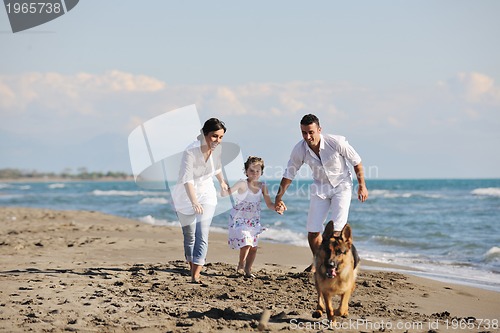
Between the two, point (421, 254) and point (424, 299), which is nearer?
point (424, 299)

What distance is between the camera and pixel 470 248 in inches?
489

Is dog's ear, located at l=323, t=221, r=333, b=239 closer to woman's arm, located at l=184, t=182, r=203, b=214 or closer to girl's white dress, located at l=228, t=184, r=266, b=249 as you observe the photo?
woman's arm, located at l=184, t=182, r=203, b=214

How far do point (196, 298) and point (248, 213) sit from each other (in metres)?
1.95

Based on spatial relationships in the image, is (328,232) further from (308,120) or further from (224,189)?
(224,189)

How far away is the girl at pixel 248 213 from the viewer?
25.9 ft

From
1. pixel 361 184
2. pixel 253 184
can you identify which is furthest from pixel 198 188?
pixel 361 184

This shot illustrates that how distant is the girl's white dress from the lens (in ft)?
26.0

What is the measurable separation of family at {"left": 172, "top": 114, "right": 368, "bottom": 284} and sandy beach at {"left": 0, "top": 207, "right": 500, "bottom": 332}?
1.89 ft

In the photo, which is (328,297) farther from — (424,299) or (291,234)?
(291,234)

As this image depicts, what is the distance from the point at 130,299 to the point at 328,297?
223 cm

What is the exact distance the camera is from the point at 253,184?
26.1ft

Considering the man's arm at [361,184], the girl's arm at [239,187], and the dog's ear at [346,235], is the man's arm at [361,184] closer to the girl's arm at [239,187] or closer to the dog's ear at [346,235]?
the dog's ear at [346,235]

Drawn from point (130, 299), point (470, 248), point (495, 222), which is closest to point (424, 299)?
point (130, 299)

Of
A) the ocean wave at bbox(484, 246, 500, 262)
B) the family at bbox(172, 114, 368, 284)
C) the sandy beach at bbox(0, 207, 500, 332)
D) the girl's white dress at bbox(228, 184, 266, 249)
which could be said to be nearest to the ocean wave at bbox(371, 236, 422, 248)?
the ocean wave at bbox(484, 246, 500, 262)
